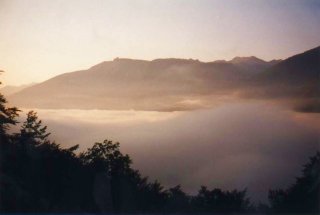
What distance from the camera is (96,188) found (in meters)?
11.6

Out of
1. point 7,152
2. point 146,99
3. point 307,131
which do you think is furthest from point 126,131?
point 307,131

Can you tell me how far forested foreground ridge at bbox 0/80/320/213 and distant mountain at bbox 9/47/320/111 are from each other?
76cm

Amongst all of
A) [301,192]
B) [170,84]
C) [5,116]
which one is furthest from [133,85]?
[301,192]

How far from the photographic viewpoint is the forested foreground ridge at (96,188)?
11258mm

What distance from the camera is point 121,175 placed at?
39.2 feet

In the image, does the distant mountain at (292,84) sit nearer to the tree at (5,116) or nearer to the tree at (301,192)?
the tree at (301,192)

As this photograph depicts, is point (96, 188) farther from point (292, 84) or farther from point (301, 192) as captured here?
point (292, 84)

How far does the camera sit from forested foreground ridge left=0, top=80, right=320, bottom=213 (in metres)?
11.3

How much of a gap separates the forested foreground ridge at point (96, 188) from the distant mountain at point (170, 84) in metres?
0.76

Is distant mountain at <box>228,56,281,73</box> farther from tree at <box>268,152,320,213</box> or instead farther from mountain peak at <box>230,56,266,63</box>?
tree at <box>268,152,320,213</box>

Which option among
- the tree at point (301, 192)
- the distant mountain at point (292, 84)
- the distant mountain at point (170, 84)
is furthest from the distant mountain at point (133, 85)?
the tree at point (301, 192)

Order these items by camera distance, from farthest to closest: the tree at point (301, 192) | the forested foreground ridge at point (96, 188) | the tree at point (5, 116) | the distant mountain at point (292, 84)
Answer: the tree at point (5, 116)
the distant mountain at point (292, 84)
the tree at point (301, 192)
the forested foreground ridge at point (96, 188)

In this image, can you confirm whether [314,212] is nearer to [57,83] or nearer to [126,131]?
[126,131]

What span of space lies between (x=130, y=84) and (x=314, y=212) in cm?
427
